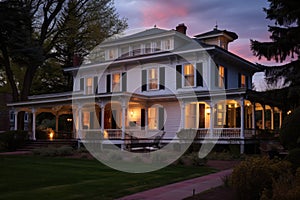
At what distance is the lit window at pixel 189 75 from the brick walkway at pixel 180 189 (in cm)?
1337

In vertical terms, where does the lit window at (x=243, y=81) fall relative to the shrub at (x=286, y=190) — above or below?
above

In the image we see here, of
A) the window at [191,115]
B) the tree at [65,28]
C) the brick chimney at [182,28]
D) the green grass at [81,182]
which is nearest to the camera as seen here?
the green grass at [81,182]

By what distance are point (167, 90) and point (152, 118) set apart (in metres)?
2.47

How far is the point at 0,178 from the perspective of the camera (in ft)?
40.4

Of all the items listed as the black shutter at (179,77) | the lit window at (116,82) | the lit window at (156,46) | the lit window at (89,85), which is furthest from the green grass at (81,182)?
the lit window at (89,85)

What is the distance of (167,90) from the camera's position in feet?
87.0

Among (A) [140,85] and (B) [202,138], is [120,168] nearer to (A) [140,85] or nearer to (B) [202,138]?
(B) [202,138]

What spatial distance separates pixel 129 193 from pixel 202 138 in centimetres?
1434

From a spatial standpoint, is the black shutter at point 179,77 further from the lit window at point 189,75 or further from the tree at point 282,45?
the tree at point 282,45

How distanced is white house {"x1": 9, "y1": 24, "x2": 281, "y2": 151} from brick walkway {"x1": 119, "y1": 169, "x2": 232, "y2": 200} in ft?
35.8

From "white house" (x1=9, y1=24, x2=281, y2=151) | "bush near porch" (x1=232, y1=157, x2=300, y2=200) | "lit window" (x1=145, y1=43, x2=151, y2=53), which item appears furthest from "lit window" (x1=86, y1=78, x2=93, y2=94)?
"bush near porch" (x1=232, y1=157, x2=300, y2=200)

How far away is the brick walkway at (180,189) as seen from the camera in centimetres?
903

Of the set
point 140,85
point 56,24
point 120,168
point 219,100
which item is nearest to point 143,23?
point 56,24

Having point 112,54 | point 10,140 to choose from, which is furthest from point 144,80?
point 10,140
